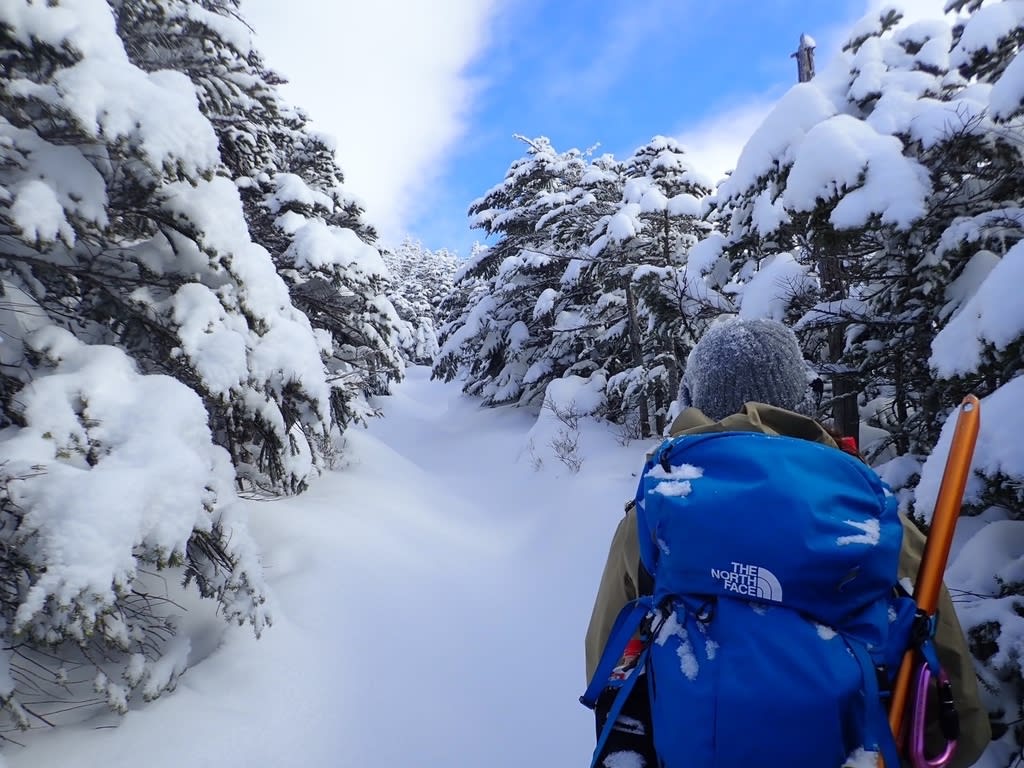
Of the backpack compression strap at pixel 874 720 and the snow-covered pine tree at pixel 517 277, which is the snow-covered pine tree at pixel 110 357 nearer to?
the backpack compression strap at pixel 874 720

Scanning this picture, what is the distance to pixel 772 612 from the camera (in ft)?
4.27

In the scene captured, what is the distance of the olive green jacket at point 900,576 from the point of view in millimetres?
1604

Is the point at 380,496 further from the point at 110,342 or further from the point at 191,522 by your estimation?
the point at 191,522

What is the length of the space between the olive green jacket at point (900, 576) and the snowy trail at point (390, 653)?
2.98 metres

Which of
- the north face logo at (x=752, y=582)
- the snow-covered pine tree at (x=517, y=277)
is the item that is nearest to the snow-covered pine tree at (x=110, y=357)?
the north face logo at (x=752, y=582)

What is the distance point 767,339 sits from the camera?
1.97m

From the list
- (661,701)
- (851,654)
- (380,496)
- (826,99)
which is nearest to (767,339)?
(851,654)

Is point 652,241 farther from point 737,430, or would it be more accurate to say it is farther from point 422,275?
point 422,275

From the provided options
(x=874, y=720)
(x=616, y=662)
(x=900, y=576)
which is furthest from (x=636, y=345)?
(x=874, y=720)

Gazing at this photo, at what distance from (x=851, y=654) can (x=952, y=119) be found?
409 centimetres

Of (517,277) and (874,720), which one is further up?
(517,277)

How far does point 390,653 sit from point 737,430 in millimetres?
4298

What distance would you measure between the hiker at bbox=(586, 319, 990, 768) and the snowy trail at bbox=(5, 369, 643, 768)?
2.78 metres

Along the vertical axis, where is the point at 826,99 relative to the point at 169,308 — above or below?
above
